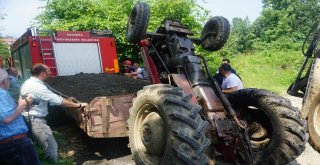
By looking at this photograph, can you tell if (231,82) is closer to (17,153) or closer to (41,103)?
(41,103)

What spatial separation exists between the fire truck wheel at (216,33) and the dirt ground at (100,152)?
2.35 m

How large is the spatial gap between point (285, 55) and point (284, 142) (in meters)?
18.7

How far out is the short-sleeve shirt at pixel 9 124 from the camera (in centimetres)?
312

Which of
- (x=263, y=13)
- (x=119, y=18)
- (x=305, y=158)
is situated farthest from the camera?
(x=263, y=13)

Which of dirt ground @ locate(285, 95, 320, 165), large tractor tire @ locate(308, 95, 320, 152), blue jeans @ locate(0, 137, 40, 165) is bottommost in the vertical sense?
dirt ground @ locate(285, 95, 320, 165)

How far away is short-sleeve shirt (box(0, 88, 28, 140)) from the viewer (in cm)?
312

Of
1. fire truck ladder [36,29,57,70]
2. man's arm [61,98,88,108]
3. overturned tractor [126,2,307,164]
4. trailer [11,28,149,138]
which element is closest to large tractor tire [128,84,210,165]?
overturned tractor [126,2,307,164]

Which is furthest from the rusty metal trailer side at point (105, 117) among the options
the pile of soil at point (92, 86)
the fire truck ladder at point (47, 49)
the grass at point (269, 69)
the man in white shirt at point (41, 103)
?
the grass at point (269, 69)

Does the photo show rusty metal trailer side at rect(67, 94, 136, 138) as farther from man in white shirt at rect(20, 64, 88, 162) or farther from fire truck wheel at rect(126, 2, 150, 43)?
fire truck wheel at rect(126, 2, 150, 43)

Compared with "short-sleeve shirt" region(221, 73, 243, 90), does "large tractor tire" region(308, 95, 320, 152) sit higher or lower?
lower

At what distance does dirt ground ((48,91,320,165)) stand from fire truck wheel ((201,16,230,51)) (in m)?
2.35

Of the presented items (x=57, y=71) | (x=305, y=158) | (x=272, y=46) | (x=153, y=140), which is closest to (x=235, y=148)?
(x=153, y=140)

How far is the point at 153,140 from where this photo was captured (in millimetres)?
3740

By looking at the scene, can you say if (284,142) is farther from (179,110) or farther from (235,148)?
(179,110)
